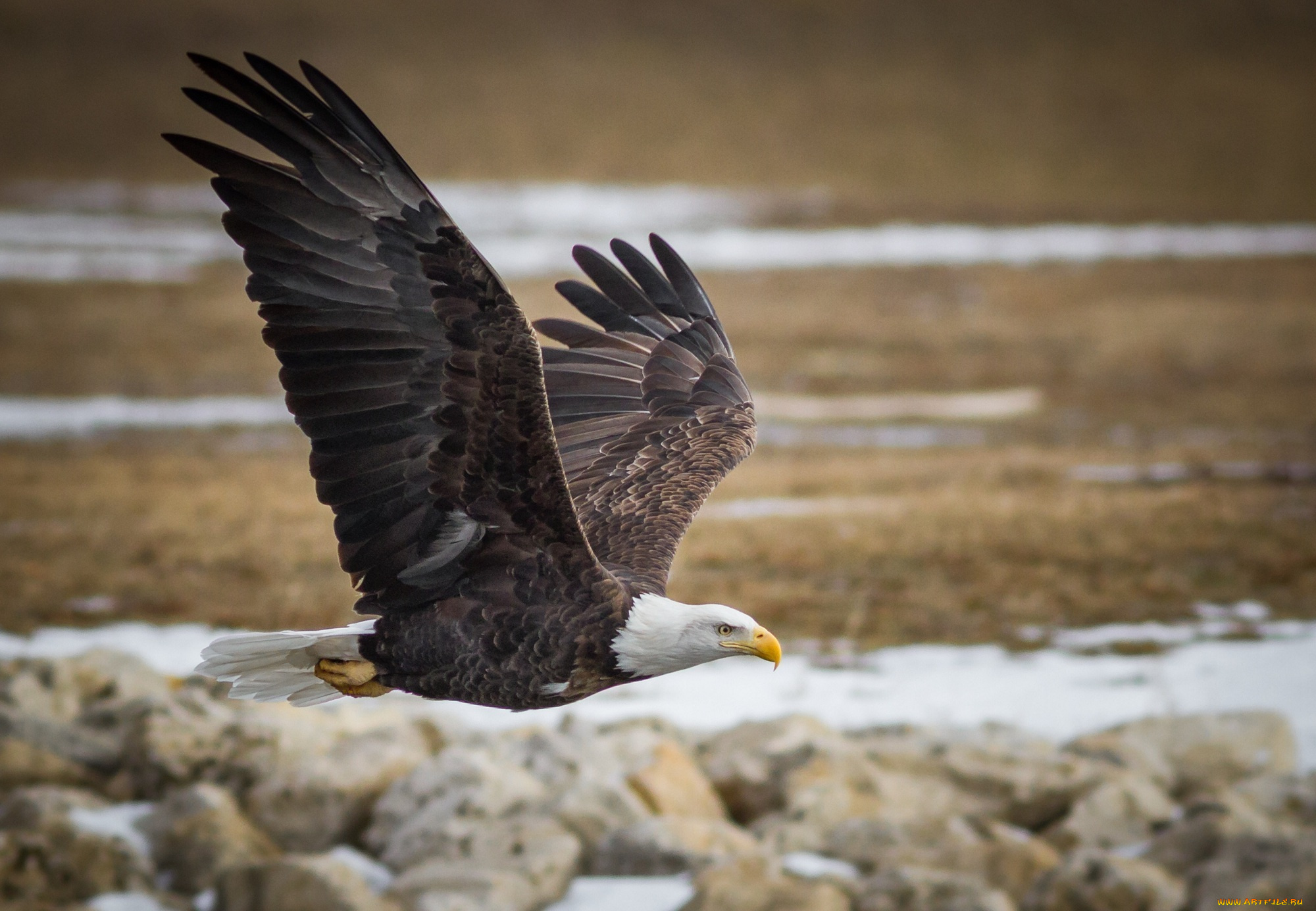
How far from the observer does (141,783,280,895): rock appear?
Answer: 23.9ft

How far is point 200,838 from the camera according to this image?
7.36 metres

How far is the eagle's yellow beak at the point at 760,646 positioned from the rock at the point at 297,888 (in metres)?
2.93

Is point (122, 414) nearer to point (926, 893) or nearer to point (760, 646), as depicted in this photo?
point (926, 893)

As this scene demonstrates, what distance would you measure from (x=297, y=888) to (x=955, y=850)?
311 centimetres

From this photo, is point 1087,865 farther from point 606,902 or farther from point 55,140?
point 55,140

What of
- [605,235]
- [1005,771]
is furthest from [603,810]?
[605,235]

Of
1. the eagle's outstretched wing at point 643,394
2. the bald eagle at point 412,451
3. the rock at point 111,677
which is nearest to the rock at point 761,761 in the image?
the eagle's outstretched wing at point 643,394

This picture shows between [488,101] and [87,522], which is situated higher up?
[488,101]

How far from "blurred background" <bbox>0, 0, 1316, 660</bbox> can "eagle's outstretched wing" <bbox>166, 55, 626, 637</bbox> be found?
6078 mm

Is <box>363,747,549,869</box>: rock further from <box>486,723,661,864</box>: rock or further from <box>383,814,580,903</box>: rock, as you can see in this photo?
<box>486,723,661,864</box>: rock

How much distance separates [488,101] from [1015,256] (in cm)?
2007

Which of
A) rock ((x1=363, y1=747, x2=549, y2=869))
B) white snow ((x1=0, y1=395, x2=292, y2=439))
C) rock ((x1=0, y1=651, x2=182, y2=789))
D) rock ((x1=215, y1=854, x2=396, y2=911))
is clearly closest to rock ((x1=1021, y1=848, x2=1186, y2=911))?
rock ((x1=363, y1=747, x2=549, y2=869))

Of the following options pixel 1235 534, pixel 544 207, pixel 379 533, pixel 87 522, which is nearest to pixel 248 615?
pixel 87 522

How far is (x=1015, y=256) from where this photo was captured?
3167 centimetres
